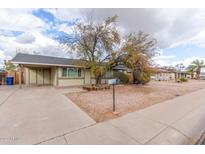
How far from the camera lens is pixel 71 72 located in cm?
1392

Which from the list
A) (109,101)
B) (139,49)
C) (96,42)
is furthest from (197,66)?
(109,101)

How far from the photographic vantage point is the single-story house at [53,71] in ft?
39.3

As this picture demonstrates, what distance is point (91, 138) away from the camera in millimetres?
3055

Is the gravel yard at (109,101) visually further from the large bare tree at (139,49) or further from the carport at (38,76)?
the carport at (38,76)

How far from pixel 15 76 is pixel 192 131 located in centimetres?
1824

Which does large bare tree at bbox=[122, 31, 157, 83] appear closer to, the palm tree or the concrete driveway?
the concrete driveway

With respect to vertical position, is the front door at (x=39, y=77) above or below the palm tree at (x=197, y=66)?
below

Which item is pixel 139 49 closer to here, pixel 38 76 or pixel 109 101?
pixel 109 101

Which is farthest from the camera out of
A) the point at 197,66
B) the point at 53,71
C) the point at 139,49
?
the point at 197,66

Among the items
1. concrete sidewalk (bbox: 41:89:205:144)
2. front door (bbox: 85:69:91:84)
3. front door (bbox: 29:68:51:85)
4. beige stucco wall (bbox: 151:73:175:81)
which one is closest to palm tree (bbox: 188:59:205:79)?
beige stucco wall (bbox: 151:73:175:81)

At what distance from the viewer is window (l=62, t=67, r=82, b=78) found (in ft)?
44.0

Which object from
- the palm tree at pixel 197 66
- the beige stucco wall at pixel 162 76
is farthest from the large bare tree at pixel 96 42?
the palm tree at pixel 197 66

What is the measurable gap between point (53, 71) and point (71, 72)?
2.11 metres
